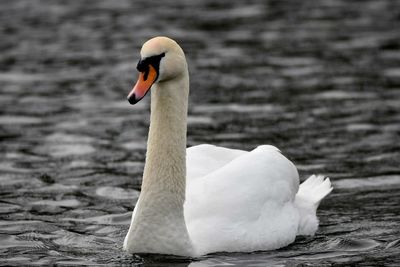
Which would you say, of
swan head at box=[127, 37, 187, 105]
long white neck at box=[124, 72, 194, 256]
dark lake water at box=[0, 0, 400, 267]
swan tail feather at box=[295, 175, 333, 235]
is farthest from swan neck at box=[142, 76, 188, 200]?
swan tail feather at box=[295, 175, 333, 235]

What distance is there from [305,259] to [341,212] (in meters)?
1.79

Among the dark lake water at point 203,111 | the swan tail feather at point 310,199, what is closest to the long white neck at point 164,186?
the dark lake water at point 203,111

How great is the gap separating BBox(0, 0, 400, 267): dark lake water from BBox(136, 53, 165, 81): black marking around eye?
5.02ft

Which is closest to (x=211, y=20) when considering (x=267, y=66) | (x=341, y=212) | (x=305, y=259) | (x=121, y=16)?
(x=121, y=16)

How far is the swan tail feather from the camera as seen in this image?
9.98 m

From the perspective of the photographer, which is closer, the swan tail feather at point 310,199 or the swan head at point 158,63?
the swan head at point 158,63

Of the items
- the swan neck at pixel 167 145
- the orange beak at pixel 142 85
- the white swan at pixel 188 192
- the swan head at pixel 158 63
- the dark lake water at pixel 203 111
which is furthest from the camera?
the dark lake water at pixel 203 111

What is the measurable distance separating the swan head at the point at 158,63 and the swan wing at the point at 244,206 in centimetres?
123

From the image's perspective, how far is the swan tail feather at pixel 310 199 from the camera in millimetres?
9977

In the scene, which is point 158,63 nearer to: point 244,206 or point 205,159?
point 244,206

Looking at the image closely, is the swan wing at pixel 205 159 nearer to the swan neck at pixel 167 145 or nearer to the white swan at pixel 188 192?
the white swan at pixel 188 192

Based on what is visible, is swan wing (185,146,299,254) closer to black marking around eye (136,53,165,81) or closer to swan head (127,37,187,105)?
swan head (127,37,187,105)

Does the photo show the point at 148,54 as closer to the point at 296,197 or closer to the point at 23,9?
the point at 296,197

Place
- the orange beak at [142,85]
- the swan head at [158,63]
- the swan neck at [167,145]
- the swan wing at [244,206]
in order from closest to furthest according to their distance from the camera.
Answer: the orange beak at [142,85]
the swan head at [158,63]
the swan neck at [167,145]
the swan wing at [244,206]
